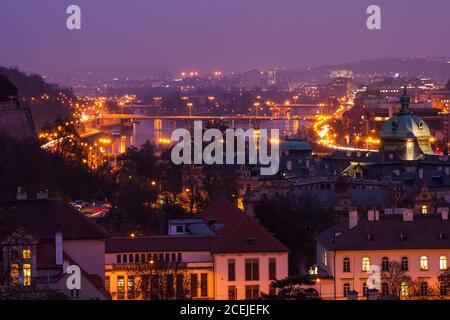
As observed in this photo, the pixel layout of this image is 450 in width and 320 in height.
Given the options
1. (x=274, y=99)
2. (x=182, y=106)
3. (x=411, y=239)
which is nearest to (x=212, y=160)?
(x=411, y=239)

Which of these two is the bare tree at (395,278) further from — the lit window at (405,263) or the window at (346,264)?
the window at (346,264)

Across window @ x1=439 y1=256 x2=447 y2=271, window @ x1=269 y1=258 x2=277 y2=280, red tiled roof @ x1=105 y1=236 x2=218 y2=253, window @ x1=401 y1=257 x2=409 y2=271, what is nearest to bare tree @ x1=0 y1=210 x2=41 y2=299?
red tiled roof @ x1=105 y1=236 x2=218 y2=253

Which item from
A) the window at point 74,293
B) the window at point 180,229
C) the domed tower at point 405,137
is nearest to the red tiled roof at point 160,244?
the window at point 180,229

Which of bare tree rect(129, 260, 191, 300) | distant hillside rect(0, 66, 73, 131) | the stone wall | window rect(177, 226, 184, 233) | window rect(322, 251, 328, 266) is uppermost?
the stone wall

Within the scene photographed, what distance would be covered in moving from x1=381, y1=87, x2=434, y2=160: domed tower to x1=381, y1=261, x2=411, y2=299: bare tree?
2018 centimetres

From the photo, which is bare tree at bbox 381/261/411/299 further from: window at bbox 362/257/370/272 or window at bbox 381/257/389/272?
window at bbox 362/257/370/272

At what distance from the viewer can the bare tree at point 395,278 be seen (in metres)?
13.6

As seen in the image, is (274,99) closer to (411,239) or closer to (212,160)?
(212,160)

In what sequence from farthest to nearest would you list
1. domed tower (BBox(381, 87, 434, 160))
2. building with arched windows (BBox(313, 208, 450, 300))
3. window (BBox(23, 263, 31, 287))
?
1. domed tower (BBox(381, 87, 434, 160))
2. building with arched windows (BBox(313, 208, 450, 300))
3. window (BBox(23, 263, 31, 287))

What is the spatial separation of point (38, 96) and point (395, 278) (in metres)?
59.7

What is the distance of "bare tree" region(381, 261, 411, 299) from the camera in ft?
44.7
